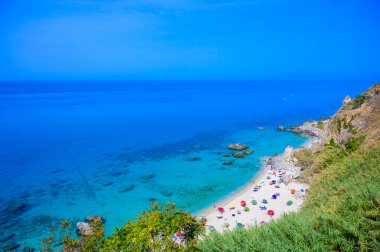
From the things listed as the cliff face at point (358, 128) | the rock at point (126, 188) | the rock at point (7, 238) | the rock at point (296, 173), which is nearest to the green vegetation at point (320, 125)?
the rock at point (296, 173)

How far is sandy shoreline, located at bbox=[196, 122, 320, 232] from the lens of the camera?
2419 cm

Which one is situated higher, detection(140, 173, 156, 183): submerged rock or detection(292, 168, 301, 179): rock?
detection(292, 168, 301, 179): rock

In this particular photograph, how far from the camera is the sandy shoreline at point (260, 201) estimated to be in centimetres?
2419

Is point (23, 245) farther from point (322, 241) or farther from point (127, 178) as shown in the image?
point (322, 241)

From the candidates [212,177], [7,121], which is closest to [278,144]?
[212,177]

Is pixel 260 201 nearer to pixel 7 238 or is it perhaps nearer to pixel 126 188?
pixel 126 188

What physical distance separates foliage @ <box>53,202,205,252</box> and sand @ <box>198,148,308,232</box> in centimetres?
1200

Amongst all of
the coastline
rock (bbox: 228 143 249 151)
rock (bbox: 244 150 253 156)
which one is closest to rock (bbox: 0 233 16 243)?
the coastline

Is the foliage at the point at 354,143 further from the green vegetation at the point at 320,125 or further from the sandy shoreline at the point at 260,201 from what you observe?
the green vegetation at the point at 320,125

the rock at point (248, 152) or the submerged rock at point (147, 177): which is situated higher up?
the rock at point (248, 152)

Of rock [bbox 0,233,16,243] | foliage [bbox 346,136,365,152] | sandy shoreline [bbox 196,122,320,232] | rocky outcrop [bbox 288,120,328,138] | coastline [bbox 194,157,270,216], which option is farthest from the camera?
rocky outcrop [bbox 288,120,328,138]

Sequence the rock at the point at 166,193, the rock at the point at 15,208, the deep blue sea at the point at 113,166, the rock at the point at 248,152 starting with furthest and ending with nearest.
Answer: the rock at the point at 248,152, the rock at the point at 166,193, the deep blue sea at the point at 113,166, the rock at the point at 15,208

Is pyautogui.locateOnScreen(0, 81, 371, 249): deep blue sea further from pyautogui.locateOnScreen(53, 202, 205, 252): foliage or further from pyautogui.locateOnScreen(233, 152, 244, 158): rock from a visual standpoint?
pyautogui.locateOnScreen(53, 202, 205, 252): foliage

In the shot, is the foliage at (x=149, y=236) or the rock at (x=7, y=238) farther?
the rock at (x=7, y=238)
